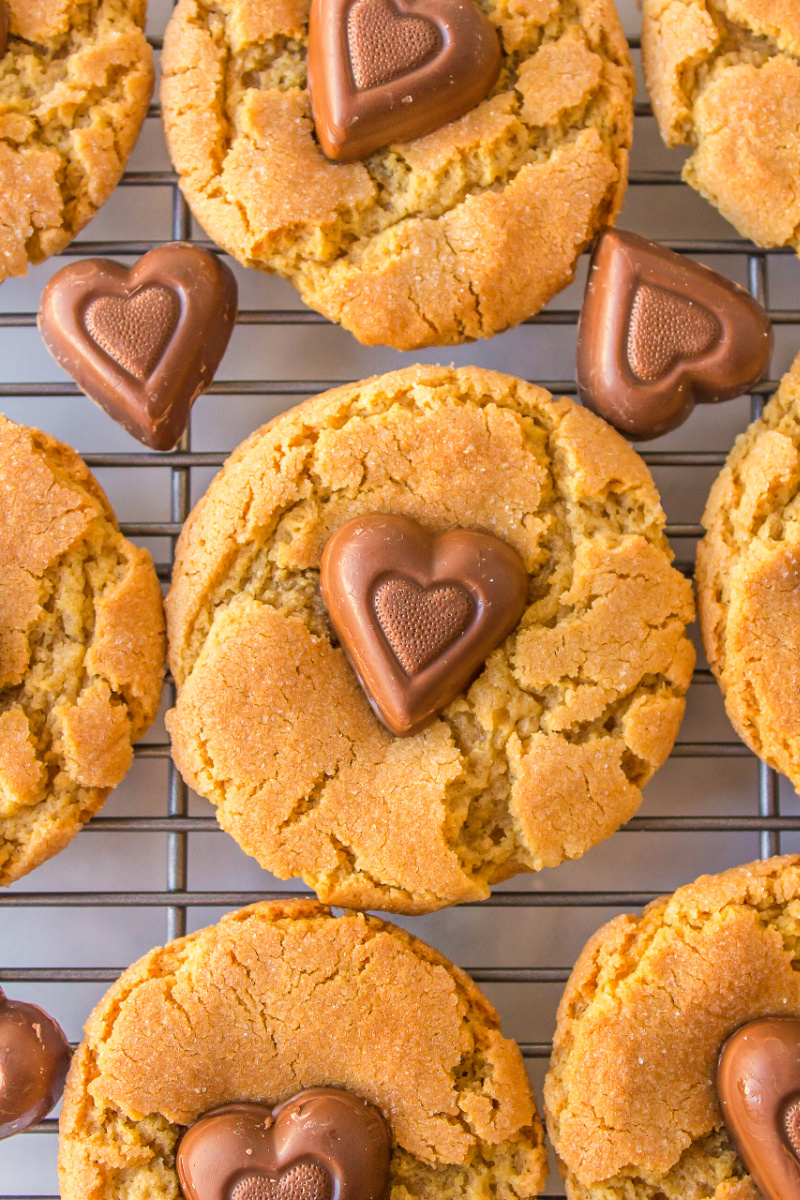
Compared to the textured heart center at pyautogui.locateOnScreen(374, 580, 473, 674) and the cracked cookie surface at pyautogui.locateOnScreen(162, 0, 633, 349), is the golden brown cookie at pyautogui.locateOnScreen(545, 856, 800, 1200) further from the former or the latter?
the cracked cookie surface at pyautogui.locateOnScreen(162, 0, 633, 349)

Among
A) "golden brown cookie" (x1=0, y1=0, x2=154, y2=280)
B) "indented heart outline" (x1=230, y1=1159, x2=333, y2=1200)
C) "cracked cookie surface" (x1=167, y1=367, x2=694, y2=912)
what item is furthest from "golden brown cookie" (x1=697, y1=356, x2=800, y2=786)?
"golden brown cookie" (x1=0, y1=0, x2=154, y2=280)

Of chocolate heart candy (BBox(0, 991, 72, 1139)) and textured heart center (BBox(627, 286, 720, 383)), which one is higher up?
textured heart center (BBox(627, 286, 720, 383))

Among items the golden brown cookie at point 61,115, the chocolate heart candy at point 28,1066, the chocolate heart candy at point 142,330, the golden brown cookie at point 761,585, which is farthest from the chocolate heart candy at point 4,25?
the chocolate heart candy at point 28,1066

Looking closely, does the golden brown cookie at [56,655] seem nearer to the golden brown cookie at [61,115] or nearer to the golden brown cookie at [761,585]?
the golden brown cookie at [61,115]

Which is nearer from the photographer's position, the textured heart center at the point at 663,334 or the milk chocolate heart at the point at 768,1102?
the milk chocolate heart at the point at 768,1102

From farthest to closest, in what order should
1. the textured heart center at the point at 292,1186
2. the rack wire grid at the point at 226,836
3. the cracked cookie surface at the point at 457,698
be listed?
the rack wire grid at the point at 226,836 → the cracked cookie surface at the point at 457,698 → the textured heart center at the point at 292,1186

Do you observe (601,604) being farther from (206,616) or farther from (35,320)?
(35,320)
